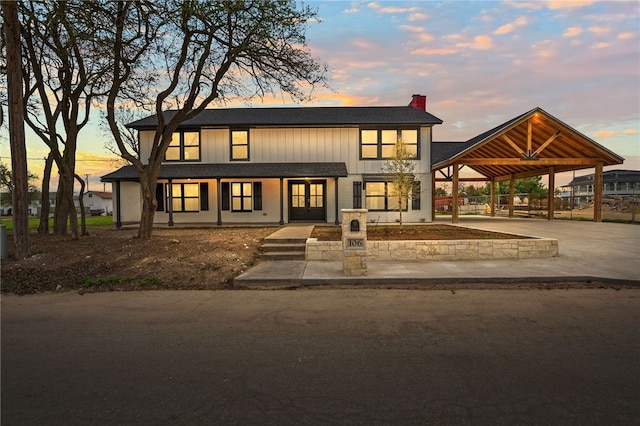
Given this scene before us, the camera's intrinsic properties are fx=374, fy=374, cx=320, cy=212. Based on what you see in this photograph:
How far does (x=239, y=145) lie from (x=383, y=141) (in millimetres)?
8096

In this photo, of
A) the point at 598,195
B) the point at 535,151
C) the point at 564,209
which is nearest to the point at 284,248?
the point at 535,151

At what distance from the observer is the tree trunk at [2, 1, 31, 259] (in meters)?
9.25

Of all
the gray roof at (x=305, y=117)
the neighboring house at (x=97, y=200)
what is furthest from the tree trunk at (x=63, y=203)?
the neighboring house at (x=97, y=200)

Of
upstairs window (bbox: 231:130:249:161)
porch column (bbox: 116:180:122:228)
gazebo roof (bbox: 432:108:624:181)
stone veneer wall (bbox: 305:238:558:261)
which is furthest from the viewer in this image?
upstairs window (bbox: 231:130:249:161)

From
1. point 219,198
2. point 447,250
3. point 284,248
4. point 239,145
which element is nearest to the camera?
point 447,250

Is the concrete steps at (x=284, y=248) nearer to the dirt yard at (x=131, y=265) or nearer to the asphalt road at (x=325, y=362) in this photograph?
the dirt yard at (x=131, y=265)

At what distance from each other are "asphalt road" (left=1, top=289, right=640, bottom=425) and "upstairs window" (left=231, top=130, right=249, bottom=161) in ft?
51.6

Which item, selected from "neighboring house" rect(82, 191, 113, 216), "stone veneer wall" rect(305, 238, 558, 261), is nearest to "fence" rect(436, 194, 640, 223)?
"stone veneer wall" rect(305, 238, 558, 261)

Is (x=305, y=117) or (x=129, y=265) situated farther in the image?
(x=305, y=117)

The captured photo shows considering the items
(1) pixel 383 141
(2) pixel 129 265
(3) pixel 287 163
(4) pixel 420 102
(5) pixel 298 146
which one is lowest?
(2) pixel 129 265

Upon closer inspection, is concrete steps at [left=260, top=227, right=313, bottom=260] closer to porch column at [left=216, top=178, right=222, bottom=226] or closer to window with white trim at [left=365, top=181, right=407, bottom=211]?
porch column at [left=216, top=178, right=222, bottom=226]

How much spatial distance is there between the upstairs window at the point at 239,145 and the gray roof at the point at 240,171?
1.62 feet

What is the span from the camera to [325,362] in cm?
375

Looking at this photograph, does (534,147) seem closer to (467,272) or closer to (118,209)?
(467,272)
